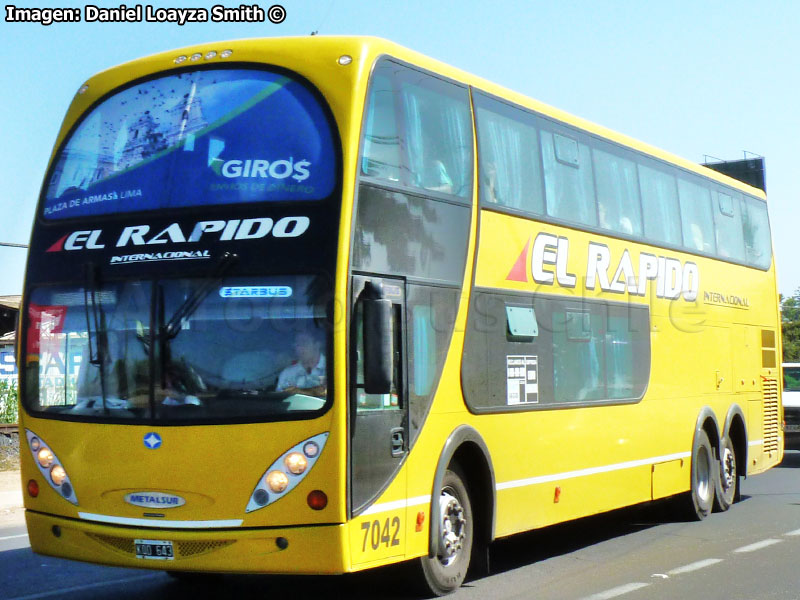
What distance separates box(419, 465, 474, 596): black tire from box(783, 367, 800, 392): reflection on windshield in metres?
17.5

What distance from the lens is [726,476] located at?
1600cm

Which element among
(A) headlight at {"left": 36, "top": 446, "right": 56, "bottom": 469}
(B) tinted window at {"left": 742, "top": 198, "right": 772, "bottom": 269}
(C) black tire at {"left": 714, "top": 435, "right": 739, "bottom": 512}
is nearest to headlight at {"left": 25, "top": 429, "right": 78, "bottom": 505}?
(A) headlight at {"left": 36, "top": 446, "right": 56, "bottom": 469}

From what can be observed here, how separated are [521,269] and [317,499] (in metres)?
3.63

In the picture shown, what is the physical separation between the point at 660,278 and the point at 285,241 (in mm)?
6696

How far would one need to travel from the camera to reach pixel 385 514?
8664mm

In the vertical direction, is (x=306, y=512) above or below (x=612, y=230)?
below

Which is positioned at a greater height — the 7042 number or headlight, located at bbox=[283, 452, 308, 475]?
headlight, located at bbox=[283, 452, 308, 475]

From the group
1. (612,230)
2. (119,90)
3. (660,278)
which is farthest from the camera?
(660,278)

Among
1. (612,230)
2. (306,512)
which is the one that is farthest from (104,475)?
(612,230)

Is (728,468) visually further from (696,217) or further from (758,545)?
(758,545)

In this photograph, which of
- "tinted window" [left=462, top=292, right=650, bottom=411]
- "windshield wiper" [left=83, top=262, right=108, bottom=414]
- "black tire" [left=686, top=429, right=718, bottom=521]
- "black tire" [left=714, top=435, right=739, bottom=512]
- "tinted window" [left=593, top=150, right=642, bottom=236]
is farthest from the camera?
"black tire" [left=714, top=435, right=739, bottom=512]

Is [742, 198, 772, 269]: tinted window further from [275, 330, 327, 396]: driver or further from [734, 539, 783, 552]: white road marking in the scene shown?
[275, 330, 327, 396]: driver

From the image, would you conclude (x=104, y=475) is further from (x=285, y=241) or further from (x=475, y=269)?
(x=475, y=269)

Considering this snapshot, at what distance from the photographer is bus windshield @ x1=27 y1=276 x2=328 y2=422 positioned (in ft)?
27.2
